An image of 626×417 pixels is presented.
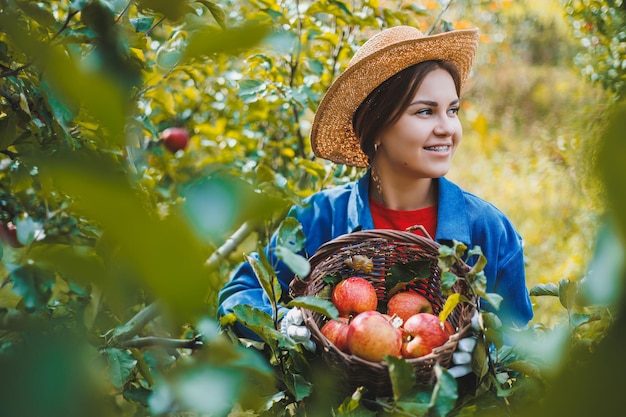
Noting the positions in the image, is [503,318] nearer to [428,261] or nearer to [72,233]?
[428,261]

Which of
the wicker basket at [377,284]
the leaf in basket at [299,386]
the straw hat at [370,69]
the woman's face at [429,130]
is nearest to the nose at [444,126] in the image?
the woman's face at [429,130]

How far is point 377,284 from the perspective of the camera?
143 cm

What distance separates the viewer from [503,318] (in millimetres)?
1025

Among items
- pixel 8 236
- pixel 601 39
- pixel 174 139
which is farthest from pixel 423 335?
pixel 601 39

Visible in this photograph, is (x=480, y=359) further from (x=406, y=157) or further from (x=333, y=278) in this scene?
(x=406, y=157)

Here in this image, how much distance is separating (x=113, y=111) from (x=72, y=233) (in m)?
1.12

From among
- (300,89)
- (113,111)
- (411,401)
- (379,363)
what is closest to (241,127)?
(300,89)

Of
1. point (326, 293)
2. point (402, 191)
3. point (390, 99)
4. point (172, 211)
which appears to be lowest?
point (326, 293)

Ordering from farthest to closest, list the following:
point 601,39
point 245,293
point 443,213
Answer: point 601,39
point 443,213
point 245,293

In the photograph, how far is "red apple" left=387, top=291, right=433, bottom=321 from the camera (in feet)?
3.98

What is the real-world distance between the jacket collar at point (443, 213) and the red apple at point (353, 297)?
0.33 metres

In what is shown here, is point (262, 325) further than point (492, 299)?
Yes

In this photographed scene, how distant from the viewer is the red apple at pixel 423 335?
3.46 feet

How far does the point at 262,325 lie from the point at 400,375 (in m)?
0.25
